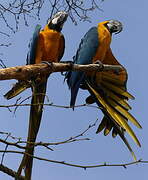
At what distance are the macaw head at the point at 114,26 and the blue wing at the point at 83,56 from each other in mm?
158

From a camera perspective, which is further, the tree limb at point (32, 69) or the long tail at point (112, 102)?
the long tail at point (112, 102)

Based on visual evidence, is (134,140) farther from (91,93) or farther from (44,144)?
(44,144)

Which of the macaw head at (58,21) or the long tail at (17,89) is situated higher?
the macaw head at (58,21)

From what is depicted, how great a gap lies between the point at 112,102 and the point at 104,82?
0.27 metres

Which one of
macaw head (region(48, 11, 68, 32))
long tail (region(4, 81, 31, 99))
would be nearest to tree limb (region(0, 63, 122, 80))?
long tail (region(4, 81, 31, 99))

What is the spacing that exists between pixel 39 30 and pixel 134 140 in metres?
1.42

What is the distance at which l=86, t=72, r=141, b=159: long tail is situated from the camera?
367cm

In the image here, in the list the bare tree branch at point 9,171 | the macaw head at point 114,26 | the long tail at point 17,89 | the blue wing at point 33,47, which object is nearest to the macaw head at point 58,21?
the blue wing at point 33,47

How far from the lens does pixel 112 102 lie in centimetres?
388

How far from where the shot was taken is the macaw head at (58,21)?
408cm

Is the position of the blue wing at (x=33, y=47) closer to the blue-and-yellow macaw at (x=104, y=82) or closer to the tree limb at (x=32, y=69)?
the blue-and-yellow macaw at (x=104, y=82)

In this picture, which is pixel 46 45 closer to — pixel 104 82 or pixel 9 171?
pixel 104 82

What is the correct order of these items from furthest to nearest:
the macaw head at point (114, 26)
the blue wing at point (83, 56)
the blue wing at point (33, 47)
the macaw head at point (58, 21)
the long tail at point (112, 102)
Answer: the macaw head at point (114, 26), the macaw head at point (58, 21), the blue wing at point (33, 47), the blue wing at point (83, 56), the long tail at point (112, 102)

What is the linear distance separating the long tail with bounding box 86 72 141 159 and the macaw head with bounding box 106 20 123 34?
49 centimetres
